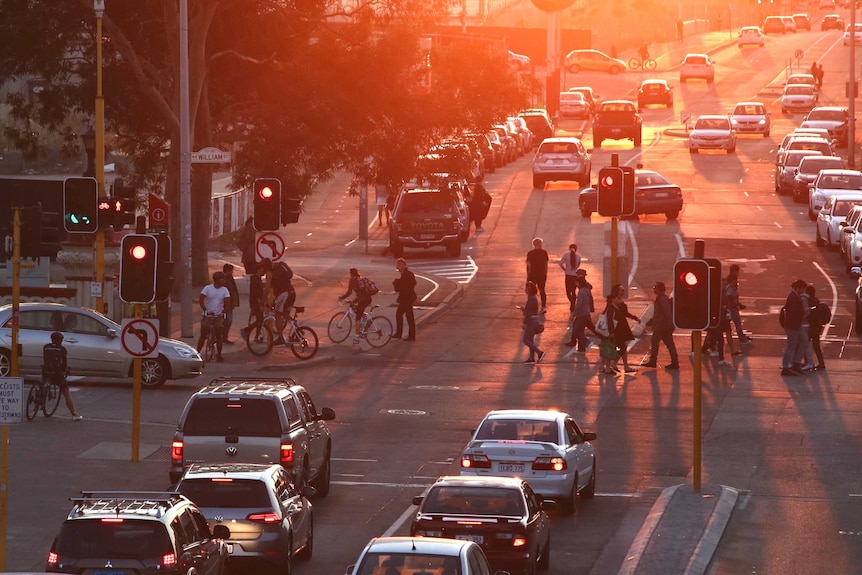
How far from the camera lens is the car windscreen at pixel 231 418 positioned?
19531mm

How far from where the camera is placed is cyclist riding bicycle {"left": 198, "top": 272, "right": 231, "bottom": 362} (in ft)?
105

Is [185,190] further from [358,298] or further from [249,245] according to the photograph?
[249,245]

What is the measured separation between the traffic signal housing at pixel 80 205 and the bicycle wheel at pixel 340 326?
9.27 meters

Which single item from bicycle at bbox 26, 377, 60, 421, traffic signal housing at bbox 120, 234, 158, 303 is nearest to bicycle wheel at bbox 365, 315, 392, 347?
bicycle at bbox 26, 377, 60, 421

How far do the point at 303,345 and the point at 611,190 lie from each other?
680 centimetres

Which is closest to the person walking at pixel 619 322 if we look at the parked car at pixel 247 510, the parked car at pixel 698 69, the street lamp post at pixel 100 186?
the street lamp post at pixel 100 186

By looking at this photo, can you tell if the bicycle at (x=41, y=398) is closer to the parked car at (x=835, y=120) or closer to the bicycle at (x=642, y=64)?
the parked car at (x=835, y=120)

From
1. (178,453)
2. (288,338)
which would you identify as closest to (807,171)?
(288,338)

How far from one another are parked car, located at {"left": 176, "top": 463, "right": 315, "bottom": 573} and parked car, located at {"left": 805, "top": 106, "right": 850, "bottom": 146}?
6288 centimetres

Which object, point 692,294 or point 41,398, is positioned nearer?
point 692,294

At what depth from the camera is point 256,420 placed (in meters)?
19.6

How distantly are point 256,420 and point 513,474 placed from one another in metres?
3.13

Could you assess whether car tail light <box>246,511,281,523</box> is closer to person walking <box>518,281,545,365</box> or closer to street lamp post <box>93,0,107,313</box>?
street lamp post <box>93,0,107,313</box>

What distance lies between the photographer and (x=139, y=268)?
2323 centimetres
